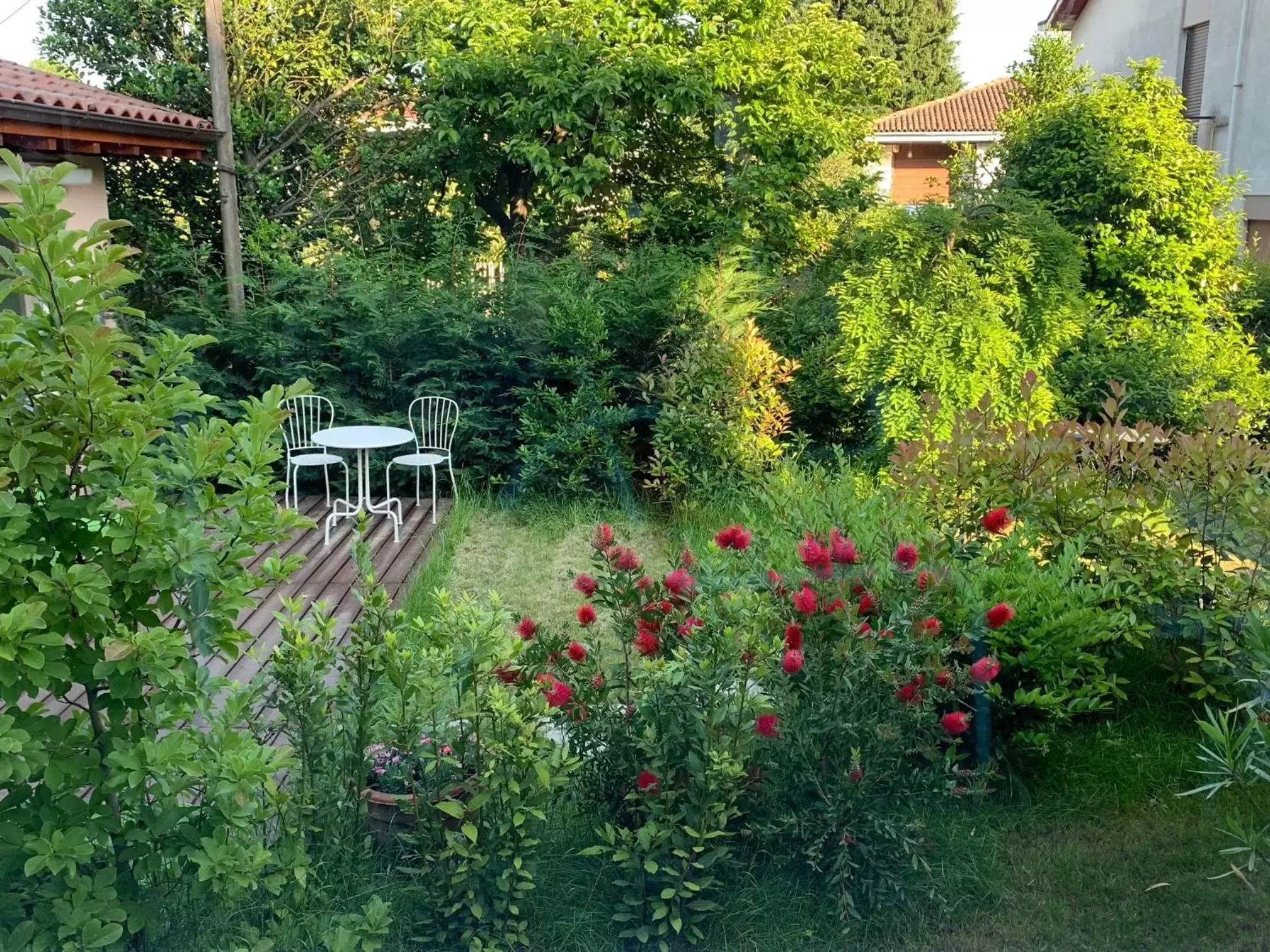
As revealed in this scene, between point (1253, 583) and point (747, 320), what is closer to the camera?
point (1253, 583)

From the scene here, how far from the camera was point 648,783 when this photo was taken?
9.12 ft

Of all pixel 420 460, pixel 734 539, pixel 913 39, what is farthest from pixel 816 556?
pixel 913 39

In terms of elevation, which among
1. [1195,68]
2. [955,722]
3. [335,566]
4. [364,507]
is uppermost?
[1195,68]

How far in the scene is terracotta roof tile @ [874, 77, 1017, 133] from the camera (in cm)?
3166

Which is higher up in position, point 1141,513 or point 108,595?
point 108,595

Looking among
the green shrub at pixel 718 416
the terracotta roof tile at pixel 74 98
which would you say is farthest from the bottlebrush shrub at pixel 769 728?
the terracotta roof tile at pixel 74 98

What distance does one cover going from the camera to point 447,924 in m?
2.72

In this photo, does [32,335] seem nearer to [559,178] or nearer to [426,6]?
[559,178]

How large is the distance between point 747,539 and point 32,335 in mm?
1945

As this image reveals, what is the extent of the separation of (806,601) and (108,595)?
1.72m

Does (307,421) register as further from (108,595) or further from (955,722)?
(955,722)

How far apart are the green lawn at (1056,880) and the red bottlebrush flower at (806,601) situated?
2.49ft

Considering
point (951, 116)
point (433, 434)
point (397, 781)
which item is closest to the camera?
point (397, 781)

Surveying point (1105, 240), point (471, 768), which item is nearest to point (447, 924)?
point (471, 768)
